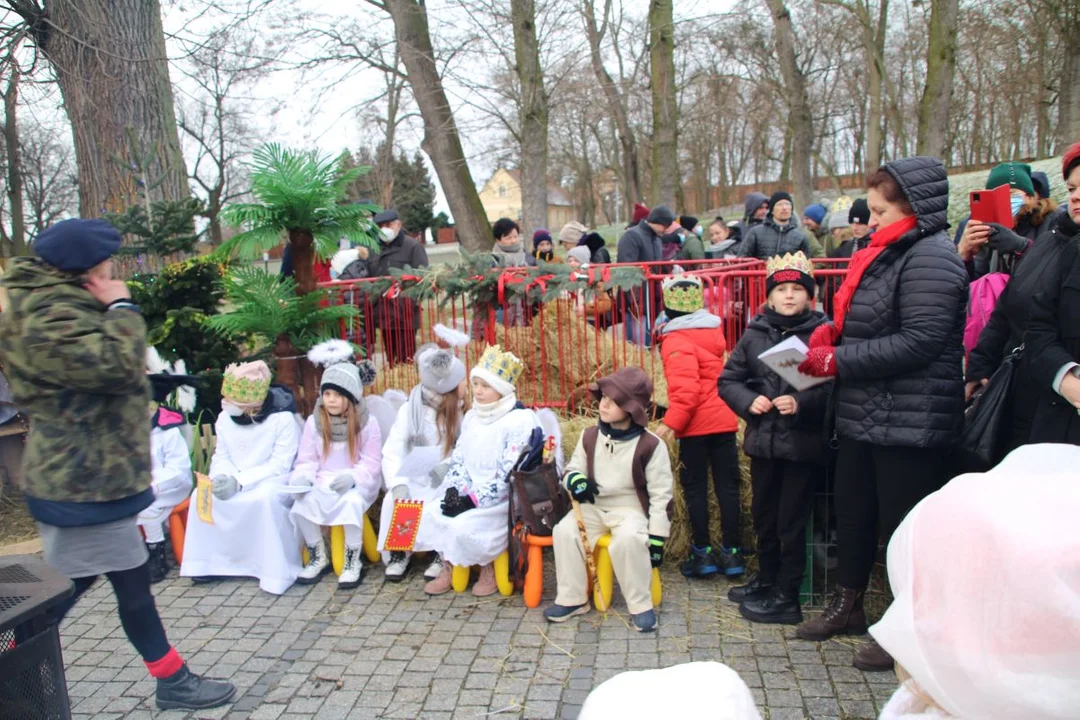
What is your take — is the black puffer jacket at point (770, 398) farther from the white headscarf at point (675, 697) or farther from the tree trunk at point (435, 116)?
the tree trunk at point (435, 116)

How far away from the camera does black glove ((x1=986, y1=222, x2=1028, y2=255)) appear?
3.75 meters

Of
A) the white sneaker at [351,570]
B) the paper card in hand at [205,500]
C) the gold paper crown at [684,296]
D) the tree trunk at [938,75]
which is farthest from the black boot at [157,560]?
the tree trunk at [938,75]

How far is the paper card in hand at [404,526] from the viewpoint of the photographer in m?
4.80

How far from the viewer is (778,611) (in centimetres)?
416

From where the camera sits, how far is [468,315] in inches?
252

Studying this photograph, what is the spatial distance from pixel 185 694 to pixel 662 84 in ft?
51.6

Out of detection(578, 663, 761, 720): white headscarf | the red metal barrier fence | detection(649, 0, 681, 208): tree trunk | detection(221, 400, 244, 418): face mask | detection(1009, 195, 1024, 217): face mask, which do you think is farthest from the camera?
detection(649, 0, 681, 208): tree trunk

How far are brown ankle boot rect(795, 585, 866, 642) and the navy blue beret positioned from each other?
11.3ft

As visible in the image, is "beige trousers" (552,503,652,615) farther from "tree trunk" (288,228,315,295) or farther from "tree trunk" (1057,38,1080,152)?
"tree trunk" (1057,38,1080,152)

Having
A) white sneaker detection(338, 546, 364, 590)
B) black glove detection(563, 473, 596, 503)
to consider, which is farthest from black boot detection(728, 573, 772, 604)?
white sneaker detection(338, 546, 364, 590)

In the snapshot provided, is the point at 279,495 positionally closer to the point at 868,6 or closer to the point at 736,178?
the point at 868,6

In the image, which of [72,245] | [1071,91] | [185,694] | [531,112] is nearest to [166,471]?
[185,694]

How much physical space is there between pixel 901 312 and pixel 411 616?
2850 millimetres

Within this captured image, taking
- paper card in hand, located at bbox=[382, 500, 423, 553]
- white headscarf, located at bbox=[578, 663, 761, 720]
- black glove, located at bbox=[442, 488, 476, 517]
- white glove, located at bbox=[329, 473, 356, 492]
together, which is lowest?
paper card in hand, located at bbox=[382, 500, 423, 553]
